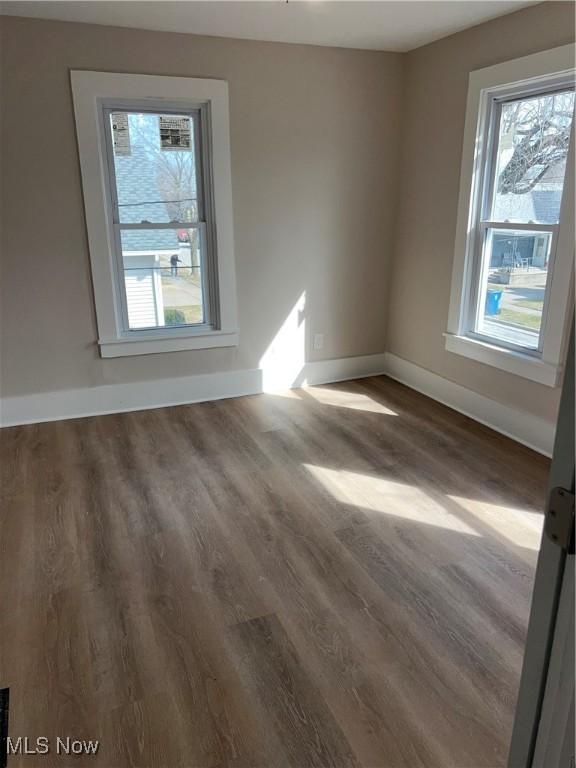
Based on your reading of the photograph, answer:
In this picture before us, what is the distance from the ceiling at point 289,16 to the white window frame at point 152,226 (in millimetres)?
309

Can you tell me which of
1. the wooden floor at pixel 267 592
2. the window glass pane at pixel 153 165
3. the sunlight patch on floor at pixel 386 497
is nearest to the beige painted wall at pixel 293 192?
the window glass pane at pixel 153 165

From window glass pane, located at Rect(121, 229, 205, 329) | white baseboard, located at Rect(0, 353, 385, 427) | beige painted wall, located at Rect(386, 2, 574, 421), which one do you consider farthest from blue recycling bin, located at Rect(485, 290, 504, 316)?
window glass pane, located at Rect(121, 229, 205, 329)

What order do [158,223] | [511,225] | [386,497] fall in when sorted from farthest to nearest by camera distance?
[158,223] < [511,225] < [386,497]

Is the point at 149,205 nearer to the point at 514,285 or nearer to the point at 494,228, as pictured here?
the point at 494,228

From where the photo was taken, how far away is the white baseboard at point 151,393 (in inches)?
143

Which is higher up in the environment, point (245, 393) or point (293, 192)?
point (293, 192)

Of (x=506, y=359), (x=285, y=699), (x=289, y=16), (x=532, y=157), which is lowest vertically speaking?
(x=285, y=699)

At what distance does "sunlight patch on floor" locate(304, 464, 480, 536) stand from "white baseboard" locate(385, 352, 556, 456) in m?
0.79

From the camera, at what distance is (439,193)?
3.84 metres

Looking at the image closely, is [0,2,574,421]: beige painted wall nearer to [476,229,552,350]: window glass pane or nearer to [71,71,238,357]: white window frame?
[71,71,238,357]: white window frame

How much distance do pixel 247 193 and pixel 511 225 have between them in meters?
1.77

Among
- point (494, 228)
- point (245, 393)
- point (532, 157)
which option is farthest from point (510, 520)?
point (245, 393)

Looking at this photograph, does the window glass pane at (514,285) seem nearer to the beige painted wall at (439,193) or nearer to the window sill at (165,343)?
the beige painted wall at (439,193)

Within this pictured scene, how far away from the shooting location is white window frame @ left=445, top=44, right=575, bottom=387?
2.89 metres
